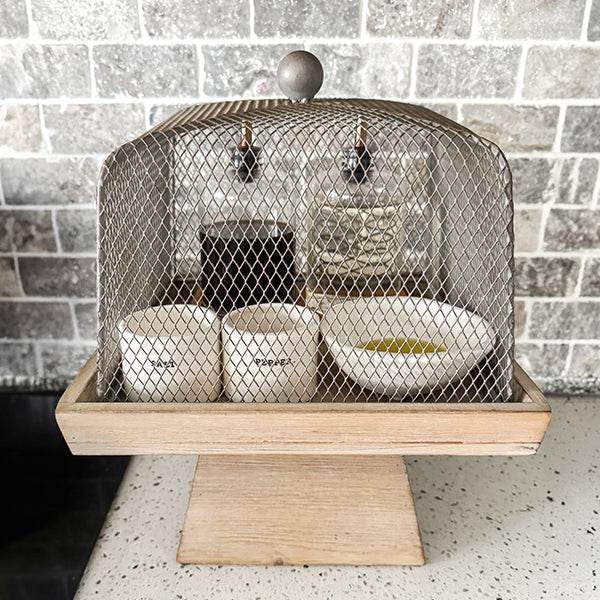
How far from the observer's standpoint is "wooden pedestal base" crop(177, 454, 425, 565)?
24.2 inches

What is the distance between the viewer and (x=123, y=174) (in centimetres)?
53

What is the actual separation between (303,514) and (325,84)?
1.96 ft

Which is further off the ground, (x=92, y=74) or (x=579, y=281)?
(x=92, y=74)

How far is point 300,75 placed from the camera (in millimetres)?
546

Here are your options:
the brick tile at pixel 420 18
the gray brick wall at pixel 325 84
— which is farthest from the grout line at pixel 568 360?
the brick tile at pixel 420 18

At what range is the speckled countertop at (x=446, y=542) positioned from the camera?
0.59 m

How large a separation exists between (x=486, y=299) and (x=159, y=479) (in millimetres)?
488

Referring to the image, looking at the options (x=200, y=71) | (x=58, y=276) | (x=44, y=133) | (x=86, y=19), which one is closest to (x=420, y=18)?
(x=200, y=71)

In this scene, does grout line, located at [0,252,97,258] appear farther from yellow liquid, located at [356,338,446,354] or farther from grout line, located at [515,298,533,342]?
grout line, located at [515,298,533,342]

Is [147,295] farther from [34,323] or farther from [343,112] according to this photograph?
[34,323]

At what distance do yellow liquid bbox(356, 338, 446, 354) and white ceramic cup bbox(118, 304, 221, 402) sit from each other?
0.49ft

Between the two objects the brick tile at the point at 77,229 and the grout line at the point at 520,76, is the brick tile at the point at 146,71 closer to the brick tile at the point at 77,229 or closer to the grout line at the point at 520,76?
the brick tile at the point at 77,229

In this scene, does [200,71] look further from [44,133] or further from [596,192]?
[596,192]

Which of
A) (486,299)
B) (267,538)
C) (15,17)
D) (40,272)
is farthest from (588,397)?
(15,17)
